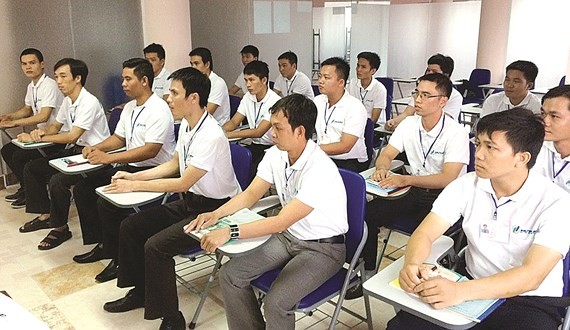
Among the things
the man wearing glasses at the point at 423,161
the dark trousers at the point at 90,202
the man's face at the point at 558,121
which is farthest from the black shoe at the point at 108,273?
the man's face at the point at 558,121

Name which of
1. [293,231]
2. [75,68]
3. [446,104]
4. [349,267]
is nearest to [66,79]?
[75,68]

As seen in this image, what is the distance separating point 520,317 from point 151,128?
2.58 meters

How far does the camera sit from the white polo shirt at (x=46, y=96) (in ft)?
15.7

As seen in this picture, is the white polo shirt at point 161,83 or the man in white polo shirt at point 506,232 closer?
the man in white polo shirt at point 506,232

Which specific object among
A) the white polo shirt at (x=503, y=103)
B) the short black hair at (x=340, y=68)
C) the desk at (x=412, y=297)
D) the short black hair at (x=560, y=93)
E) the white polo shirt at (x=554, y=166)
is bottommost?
the desk at (x=412, y=297)

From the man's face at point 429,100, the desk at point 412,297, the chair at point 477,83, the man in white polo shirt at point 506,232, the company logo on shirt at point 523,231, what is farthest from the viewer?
the chair at point 477,83

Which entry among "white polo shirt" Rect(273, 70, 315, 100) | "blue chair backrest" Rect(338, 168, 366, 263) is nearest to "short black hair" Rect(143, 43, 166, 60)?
"white polo shirt" Rect(273, 70, 315, 100)

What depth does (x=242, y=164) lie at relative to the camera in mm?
3066

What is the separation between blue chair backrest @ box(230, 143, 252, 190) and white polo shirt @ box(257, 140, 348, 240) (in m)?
0.60

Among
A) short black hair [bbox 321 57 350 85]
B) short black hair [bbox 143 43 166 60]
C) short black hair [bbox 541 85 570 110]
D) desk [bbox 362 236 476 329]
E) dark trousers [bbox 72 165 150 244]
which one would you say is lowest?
dark trousers [bbox 72 165 150 244]

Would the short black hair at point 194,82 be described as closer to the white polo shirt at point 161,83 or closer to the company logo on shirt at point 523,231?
the company logo on shirt at point 523,231

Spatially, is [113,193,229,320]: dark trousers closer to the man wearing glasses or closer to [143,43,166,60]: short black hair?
the man wearing glasses

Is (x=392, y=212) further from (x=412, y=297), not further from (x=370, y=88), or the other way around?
(x=370, y=88)

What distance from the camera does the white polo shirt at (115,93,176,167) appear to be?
137 inches
